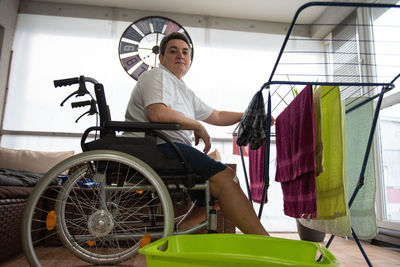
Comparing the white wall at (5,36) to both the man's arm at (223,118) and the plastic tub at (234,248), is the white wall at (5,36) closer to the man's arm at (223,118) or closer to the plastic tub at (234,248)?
the man's arm at (223,118)

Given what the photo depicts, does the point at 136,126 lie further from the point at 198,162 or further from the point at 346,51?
the point at 346,51

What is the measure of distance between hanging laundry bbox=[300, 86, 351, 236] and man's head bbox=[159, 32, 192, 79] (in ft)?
2.25

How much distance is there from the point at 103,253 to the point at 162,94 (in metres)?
0.70

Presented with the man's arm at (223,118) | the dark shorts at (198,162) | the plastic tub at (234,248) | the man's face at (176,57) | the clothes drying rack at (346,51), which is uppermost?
the clothes drying rack at (346,51)

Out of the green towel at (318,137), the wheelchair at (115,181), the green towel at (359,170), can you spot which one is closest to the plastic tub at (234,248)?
the wheelchair at (115,181)

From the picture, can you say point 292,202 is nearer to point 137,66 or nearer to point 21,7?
point 137,66

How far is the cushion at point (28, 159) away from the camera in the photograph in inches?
107

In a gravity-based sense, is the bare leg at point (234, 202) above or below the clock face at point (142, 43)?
below

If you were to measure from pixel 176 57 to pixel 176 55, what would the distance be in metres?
0.01

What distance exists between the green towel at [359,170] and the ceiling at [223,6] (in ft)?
7.54

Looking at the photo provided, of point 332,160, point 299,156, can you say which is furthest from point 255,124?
point 332,160

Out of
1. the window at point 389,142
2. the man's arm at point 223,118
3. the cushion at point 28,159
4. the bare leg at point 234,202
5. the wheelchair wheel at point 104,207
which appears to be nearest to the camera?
the wheelchair wheel at point 104,207

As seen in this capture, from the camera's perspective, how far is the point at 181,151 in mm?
1134

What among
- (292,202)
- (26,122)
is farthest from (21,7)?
(292,202)
